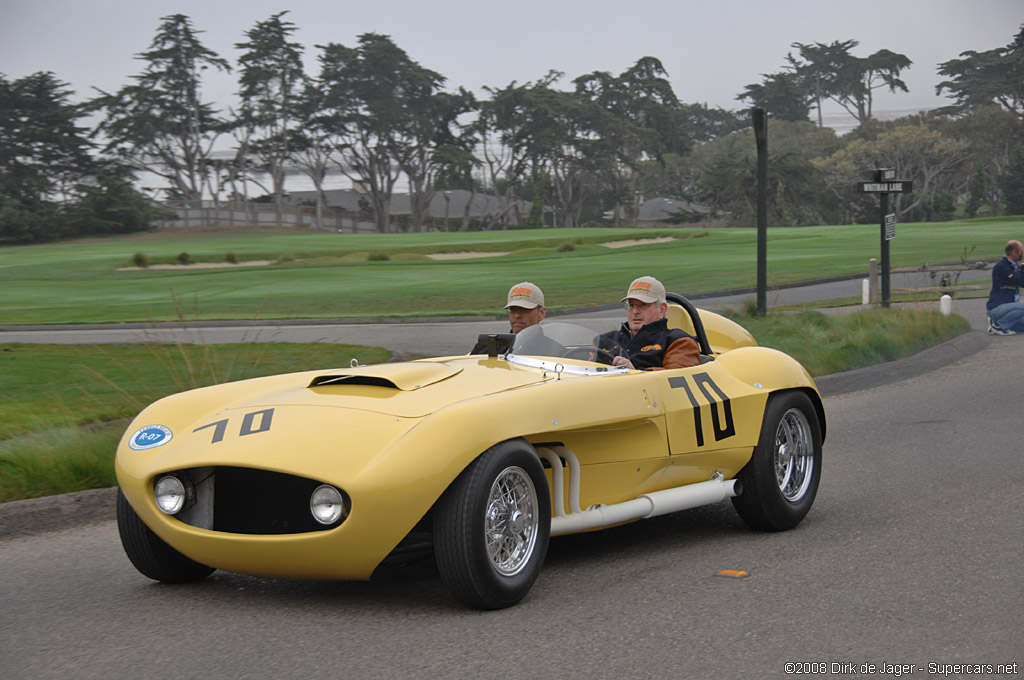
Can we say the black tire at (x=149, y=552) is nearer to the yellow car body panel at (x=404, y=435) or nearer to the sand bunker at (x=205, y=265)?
the yellow car body panel at (x=404, y=435)

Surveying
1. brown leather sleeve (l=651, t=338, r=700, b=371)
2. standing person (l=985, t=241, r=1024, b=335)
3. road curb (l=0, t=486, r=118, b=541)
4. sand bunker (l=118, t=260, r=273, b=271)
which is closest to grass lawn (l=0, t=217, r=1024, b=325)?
sand bunker (l=118, t=260, r=273, b=271)

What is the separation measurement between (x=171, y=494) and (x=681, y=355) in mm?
2910

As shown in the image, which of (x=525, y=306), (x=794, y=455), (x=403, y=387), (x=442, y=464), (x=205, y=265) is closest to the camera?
(x=442, y=464)

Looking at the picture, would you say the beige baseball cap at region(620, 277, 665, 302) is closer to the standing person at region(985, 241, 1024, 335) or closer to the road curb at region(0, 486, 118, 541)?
the road curb at region(0, 486, 118, 541)

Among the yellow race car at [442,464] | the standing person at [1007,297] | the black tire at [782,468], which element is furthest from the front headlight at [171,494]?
the standing person at [1007,297]

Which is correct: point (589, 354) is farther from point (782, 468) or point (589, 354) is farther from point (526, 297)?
point (782, 468)

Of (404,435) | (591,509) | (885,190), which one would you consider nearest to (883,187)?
(885,190)

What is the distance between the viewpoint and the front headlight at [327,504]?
177 inches

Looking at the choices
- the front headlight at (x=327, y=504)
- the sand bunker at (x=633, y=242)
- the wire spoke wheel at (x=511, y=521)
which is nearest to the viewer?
the front headlight at (x=327, y=504)

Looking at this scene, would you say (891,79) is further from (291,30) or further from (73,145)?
(73,145)

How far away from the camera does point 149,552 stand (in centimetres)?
511

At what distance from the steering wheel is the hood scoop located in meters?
0.73

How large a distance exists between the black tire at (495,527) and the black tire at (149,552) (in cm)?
132

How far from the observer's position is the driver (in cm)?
646
